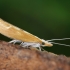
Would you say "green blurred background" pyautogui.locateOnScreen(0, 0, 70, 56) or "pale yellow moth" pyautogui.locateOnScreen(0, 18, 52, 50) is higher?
"green blurred background" pyautogui.locateOnScreen(0, 0, 70, 56)

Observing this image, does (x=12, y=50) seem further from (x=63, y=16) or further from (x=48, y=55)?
(x=63, y=16)

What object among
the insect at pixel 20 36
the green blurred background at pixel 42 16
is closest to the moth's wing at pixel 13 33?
the insect at pixel 20 36

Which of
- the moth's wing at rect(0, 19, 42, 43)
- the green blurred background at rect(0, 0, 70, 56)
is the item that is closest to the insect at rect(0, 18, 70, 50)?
the moth's wing at rect(0, 19, 42, 43)

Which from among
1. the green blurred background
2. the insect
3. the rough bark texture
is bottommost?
the rough bark texture

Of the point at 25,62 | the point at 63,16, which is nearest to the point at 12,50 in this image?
the point at 25,62

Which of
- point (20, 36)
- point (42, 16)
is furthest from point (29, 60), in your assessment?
point (42, 16)

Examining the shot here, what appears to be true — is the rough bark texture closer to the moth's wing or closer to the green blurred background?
the moth's wing

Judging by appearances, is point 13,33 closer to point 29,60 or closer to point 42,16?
point 29,60
